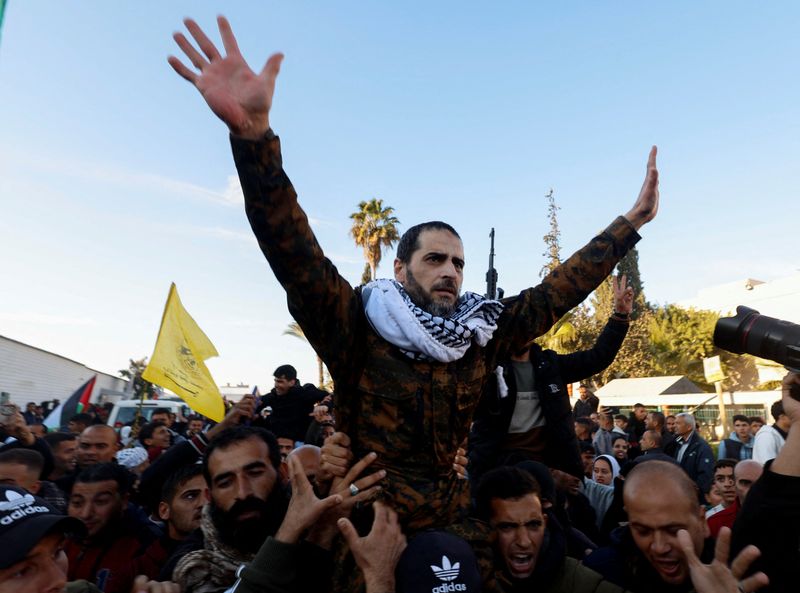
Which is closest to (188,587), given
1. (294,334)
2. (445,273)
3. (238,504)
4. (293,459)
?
(238,504)

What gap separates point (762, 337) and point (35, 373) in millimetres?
36758

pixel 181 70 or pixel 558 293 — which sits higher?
pixel 181 70

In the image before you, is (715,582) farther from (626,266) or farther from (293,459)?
(626,266)

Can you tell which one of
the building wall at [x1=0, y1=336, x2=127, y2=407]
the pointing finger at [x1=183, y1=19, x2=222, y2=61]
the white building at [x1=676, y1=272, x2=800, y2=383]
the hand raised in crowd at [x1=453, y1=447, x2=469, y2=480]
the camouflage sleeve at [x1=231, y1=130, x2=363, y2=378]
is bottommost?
the hand raised in crowd at [x1=453, y1=447, x2=469, y2=480]

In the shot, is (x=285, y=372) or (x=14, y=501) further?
(x=285, y=372)

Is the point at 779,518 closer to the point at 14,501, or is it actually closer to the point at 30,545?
the point at 30,545

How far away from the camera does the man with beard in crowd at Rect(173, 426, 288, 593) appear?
2221 mm

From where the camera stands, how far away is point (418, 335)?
2002 millimetres

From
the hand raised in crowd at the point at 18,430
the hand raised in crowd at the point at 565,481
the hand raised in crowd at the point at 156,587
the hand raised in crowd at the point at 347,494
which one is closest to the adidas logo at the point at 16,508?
the hand raised in crowd at the point at 156,587

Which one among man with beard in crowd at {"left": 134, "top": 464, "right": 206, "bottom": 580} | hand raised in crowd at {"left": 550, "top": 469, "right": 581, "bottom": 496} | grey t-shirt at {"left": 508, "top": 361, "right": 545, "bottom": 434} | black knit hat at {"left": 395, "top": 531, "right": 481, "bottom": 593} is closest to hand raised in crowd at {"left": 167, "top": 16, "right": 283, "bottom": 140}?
black knit hat at {"left": 395, "top": 531, "right": 481, "bottom": 593}

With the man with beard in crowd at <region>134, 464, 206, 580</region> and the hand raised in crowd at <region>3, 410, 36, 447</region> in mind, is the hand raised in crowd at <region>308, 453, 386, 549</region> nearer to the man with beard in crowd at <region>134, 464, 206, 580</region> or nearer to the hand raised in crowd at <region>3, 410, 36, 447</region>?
the man with beard in crowd at <region>134, 464, 206, 580</region>

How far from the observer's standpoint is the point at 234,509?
2459 millimetres

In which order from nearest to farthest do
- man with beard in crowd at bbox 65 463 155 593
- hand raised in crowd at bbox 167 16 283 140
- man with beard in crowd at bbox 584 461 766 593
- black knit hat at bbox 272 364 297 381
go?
hand raised in crowd at bbox 167 16 283 140 → man with beard in crowd at bbox 584 461 766 593 → man with beard in crowd at bbox 65 463 155 593 → black knit hat at bbox 272 364 297 381

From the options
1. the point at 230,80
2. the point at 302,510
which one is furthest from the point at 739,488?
the point at 230,80
